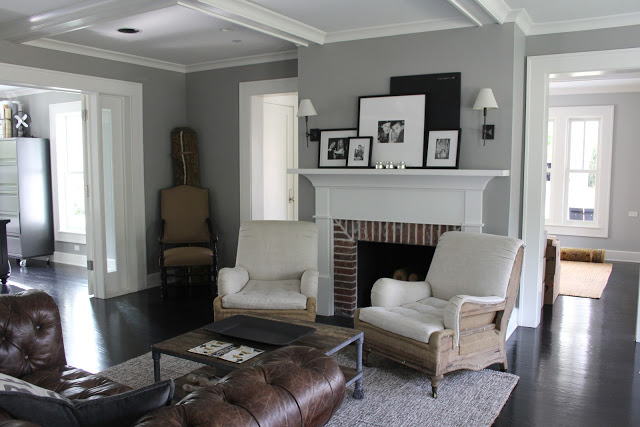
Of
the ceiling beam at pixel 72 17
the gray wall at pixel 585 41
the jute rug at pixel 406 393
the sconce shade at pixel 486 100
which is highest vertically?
the ceiling beam at pixel 72 17

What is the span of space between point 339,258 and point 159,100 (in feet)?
8.99

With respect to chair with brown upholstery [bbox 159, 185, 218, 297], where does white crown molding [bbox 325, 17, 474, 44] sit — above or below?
above

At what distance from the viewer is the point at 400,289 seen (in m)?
3.88

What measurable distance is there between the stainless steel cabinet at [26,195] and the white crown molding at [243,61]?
8.91ft

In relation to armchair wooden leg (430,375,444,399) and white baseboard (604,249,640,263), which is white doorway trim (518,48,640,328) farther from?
white baseboard (604,249,640,263)

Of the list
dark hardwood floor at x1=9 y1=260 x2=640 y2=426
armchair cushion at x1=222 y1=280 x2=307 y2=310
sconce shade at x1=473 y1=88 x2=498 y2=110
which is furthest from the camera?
sconce shade at x1=473 y1=88 x2=498 y2=110

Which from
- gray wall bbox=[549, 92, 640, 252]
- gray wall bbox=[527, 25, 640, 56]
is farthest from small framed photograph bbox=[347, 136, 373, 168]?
gray wall bbox=[549, 92, 640, 252]

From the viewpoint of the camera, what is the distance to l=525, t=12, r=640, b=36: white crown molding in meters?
4.10

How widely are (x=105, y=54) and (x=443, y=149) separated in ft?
11.2

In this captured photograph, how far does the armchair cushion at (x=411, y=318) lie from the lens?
3332mm

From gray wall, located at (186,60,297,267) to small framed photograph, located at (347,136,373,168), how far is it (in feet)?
5.51

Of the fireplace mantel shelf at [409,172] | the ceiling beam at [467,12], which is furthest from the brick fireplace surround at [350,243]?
the ceiling beam at [467,12]

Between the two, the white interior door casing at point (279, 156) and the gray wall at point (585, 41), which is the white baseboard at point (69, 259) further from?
the gray wall at point (585, 41)

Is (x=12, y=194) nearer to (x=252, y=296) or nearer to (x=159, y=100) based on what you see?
(x=159, y=100)
